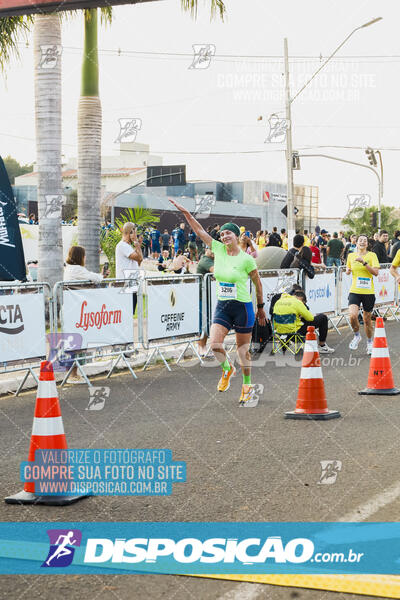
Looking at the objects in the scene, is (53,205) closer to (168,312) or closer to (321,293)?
(168,312)

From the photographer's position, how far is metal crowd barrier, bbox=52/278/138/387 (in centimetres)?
1075

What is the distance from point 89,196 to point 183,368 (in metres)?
5.63

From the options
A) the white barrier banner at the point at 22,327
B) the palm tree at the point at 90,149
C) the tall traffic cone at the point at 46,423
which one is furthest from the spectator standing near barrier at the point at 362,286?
the tall traffic cone at the point at 46,423

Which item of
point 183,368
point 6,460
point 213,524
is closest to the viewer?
point 213,524

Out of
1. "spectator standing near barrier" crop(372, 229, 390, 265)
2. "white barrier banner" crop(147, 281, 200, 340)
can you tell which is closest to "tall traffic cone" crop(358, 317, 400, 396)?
"white barrier banner" crop(147, 281, 200, 340)

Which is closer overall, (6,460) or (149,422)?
(6,460)

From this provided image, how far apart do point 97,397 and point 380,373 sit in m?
3.29

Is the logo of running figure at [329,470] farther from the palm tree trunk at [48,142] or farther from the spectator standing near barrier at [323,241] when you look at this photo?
the spectator standing near barrier at [323,241]

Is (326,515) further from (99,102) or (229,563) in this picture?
(99,102)

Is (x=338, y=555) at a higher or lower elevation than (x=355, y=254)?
lower

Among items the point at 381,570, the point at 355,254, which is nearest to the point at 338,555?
the point at 381,570

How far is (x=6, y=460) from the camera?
269 inches

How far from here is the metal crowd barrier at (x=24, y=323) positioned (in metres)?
10.0

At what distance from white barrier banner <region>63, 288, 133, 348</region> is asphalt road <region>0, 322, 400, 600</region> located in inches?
24.5
